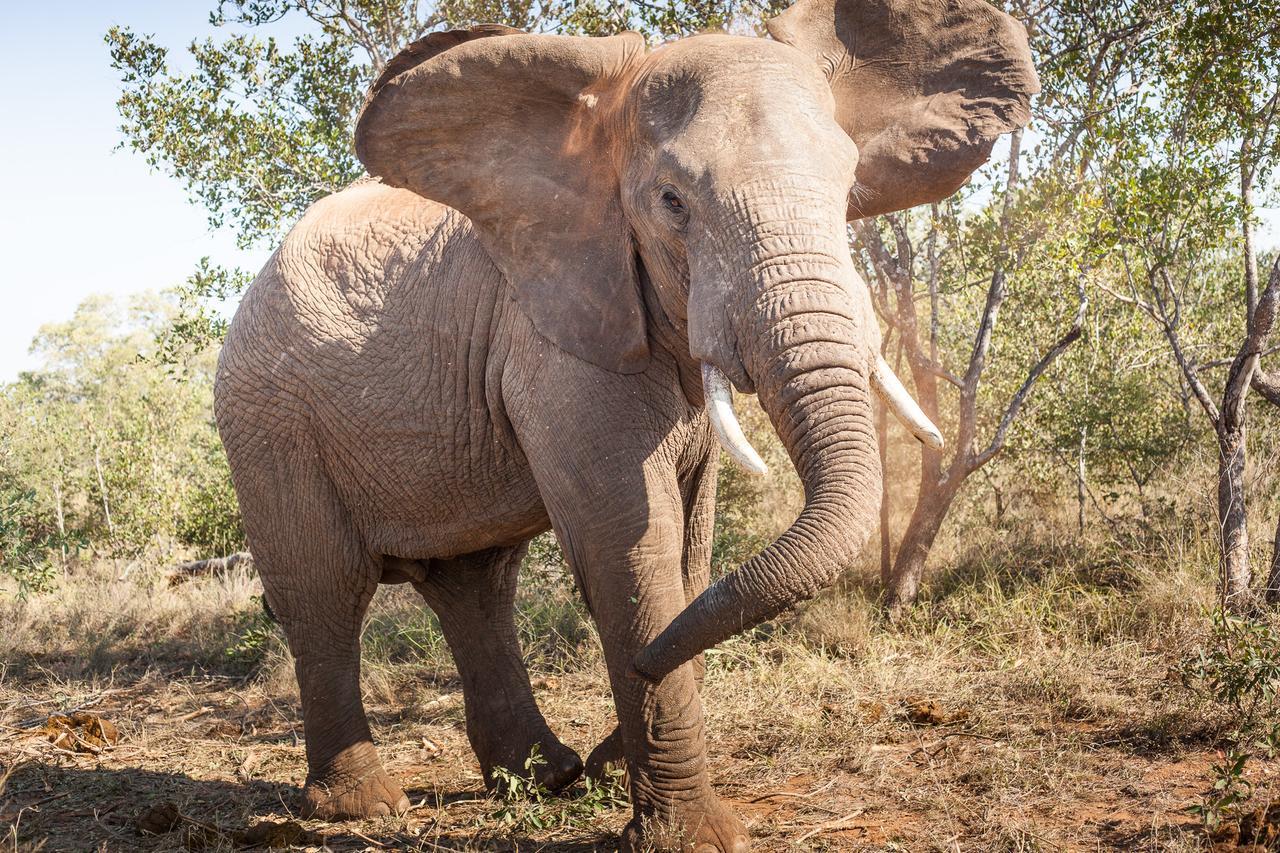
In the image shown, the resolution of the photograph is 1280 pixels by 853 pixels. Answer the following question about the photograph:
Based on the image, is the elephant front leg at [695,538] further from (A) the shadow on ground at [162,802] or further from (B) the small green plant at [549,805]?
(A) the shadow on ground at [162,802]

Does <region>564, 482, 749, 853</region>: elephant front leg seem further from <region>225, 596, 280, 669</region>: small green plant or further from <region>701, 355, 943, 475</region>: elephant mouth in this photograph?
<region>225, 596, 280, 669</region>: small green plant

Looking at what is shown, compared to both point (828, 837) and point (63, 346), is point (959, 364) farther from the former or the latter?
point (63, 346)

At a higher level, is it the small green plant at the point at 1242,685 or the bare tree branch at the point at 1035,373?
the bare tree branch at the point at 1035,373

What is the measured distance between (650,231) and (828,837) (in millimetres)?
2311

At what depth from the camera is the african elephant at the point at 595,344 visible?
12.1 feet

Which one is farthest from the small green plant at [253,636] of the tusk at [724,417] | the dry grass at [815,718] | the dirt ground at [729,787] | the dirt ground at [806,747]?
the tusk at [724,417]

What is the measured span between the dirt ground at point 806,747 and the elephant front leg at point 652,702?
0.30 meters

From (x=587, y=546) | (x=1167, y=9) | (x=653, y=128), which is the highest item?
(x=1167, y=9)

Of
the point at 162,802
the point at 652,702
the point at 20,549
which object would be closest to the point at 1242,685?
the point at 652,702

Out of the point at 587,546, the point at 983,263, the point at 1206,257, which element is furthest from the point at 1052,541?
the point at 587,546

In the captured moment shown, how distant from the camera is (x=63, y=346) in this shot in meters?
39.9

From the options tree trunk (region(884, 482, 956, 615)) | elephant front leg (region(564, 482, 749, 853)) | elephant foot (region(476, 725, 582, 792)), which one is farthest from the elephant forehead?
tree trunk (region(884, 482, 956, 615))

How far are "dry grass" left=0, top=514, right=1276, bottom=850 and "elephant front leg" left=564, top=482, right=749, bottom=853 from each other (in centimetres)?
36

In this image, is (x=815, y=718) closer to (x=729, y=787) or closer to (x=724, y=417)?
(x=729, y=787)
